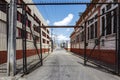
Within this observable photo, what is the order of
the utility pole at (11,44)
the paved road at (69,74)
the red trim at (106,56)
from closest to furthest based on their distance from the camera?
1. the paved road at (69,74)
2. the utility pole at (11,44)
3. the red trim at (106,56)

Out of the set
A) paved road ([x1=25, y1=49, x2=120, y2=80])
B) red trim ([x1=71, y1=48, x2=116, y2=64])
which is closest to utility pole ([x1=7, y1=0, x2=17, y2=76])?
paved road ([x1=25, y1=49, x2=120, y2=80])

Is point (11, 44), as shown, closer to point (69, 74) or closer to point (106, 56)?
point (69, 74)

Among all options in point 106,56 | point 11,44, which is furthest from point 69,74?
point 106,56

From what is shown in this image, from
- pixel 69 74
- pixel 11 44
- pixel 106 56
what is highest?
pixel 11 44

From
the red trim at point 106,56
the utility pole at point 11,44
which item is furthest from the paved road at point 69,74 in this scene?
the red trim at point 106,56

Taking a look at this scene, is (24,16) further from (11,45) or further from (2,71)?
(2,71)

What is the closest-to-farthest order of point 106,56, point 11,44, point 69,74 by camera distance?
point 11,44
point 69,74
point 106,56

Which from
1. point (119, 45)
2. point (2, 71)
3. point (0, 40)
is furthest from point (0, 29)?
point (119, 45)

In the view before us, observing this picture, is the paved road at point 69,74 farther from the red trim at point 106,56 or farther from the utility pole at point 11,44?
the red trim at point 106,56

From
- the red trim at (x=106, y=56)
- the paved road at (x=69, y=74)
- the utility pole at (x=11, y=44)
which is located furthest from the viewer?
the red trim at (x=106, y=56)

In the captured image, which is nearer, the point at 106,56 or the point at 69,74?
the point at 69,74

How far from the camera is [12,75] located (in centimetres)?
1245

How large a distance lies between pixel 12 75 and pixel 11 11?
3.33 metres

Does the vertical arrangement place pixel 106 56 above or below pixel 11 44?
below
